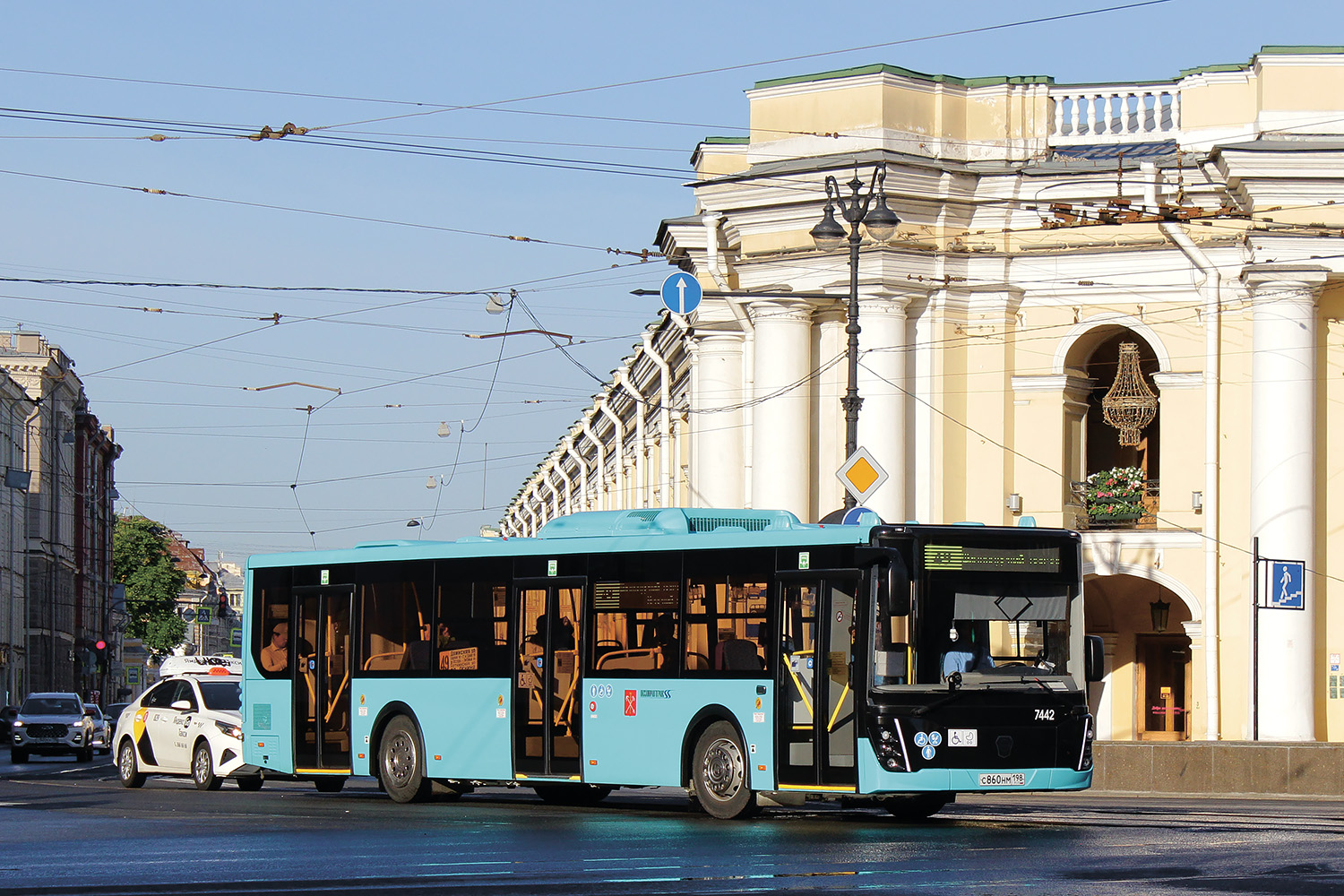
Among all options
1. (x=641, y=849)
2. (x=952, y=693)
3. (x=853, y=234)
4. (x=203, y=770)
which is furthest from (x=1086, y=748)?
(x=203, y=770)

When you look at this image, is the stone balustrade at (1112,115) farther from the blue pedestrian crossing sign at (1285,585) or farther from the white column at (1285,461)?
the blue pedestrian crossing sign at (1285,585)

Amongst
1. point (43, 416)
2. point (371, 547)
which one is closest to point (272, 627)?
point (371, 547)

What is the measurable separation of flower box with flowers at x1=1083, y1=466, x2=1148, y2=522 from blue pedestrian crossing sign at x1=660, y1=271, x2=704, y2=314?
8.50m

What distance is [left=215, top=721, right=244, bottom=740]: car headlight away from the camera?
82.3 feet

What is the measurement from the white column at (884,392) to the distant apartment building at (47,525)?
5452cm

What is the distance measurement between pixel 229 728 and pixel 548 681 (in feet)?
20.8

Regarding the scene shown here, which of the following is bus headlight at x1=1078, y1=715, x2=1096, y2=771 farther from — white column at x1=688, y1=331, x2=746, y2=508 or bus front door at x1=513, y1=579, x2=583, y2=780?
white column at x1=688, y1=331, x2=746, y2=508

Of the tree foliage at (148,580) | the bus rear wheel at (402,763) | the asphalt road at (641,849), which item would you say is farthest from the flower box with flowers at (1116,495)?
the tree foliage at (148,580)

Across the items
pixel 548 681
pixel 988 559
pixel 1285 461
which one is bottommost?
pixel 548 681

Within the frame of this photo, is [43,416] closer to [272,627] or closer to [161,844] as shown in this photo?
[272,627]

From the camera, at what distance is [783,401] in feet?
117

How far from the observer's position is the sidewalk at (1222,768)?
84.8ft

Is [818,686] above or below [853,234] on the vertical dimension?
below

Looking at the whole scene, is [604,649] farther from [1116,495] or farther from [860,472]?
[1116,495]
